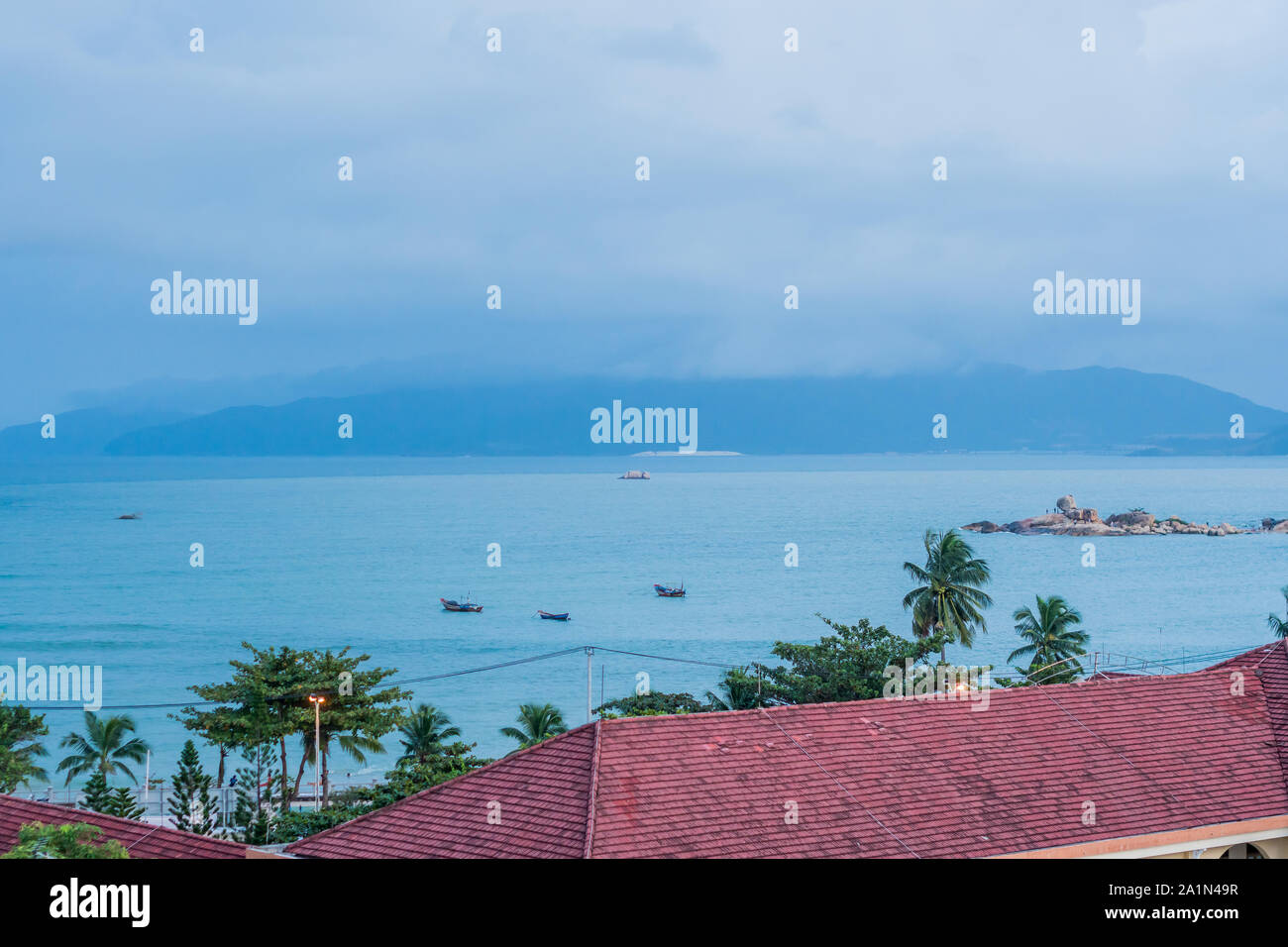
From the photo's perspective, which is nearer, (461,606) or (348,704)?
(348,704)

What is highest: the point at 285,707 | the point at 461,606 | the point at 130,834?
the point at 461,606

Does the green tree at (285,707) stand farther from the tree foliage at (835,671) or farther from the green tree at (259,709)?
the tree foliage at (835,671)

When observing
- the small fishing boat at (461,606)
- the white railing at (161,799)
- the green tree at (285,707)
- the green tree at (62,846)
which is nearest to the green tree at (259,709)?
the green tree at (285,707)

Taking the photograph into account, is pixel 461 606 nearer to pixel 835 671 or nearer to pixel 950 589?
pixel 950 589

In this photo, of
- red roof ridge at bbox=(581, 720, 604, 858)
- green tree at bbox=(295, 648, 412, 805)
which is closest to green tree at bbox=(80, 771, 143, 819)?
green tree at bbox=(295, 648, 412, 805)

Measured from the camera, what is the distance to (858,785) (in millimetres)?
16938

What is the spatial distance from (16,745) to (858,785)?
33.3 m

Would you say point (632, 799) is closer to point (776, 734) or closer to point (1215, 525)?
point (776, 734)

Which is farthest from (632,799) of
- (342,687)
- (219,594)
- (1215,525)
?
(1215,525)

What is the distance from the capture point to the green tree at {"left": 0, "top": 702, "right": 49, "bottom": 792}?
33062 mm

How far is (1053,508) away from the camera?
187250mm

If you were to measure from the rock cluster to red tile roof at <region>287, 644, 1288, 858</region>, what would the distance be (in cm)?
13842

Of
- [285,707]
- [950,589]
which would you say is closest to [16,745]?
[285,707]
